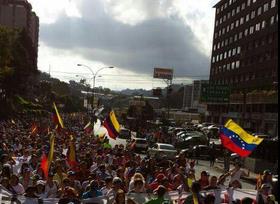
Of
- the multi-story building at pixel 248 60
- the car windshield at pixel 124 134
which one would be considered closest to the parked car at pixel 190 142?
the car windshield at pixel 124 134

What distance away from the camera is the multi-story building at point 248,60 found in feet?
256

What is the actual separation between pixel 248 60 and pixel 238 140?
8358 centimetres

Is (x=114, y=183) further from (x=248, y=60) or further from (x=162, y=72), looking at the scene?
(x=162, y=72)

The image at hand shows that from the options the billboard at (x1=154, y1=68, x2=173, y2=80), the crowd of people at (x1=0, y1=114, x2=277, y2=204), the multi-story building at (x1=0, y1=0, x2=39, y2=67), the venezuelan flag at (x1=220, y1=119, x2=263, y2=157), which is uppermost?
the multi-story building at (x1=0, y1=0, x2=39, y2=67)

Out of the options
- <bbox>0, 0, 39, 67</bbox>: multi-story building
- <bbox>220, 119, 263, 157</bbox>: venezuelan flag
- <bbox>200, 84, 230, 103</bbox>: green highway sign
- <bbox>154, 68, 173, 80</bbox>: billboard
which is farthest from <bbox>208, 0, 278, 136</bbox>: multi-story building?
<bbox>0, 0, 39, 67</bbox>: multi-story building

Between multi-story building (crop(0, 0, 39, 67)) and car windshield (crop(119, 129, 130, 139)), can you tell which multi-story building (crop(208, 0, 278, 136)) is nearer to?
car windshield (crop(119, 129, 130, 139))

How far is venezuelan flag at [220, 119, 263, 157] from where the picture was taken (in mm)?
14305

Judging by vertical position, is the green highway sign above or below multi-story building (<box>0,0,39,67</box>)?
below

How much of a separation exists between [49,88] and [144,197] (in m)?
143

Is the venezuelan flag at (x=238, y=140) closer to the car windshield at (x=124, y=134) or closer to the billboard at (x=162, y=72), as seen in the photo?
the car windshield at (x=124, y=134)

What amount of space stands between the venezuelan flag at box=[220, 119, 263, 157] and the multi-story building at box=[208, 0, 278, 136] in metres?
Result: 55.3

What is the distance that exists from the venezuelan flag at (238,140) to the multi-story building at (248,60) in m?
55.3

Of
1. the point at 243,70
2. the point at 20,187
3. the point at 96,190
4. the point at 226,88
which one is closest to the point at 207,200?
the point at 96,190

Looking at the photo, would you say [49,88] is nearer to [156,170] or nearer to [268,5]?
[268,5]
